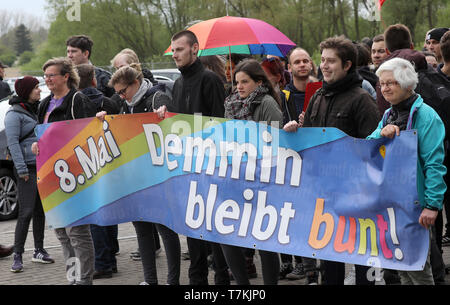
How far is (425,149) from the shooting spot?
4.59 m

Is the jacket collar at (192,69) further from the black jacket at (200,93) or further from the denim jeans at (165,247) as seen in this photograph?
the denim jeans at (165,247)

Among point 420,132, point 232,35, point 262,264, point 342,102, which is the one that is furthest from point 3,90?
point 420,132

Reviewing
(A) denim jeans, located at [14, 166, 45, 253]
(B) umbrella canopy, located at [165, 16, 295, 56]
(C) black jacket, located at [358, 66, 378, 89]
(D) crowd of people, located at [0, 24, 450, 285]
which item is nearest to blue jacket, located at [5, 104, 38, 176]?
(D) crowd of people, located at [0, 24, 450, 285]

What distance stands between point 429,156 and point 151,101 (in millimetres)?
2843

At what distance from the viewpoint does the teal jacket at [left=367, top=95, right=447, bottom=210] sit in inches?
177

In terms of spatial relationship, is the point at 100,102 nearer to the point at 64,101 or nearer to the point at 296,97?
the point at 64,101

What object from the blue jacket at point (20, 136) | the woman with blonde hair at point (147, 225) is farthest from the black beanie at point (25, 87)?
the woman with blonde hair at point (147, 225)

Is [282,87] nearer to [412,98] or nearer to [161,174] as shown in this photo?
[161,174]

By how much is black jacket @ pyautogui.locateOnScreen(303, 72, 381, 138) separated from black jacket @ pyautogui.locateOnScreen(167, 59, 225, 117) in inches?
47.8

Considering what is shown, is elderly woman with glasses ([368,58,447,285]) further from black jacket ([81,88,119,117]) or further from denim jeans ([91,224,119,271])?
denim jeans ([91,224,119,271])

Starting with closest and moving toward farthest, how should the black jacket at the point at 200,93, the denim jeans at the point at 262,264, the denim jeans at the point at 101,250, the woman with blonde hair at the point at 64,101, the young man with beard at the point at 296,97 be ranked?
the denim jeans at the point at 262,264
the black jacket at the point at 200,93
the woman with blonde hair at the point at 64,101
the young man with beard at the point at 296,97
the denim jeans at the point at 101,250

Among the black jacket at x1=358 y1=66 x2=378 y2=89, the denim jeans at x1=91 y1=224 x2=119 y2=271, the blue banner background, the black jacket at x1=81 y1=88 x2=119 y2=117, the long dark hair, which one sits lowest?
the denim jeans at x1=91 y1=224 x2=119 y2=271

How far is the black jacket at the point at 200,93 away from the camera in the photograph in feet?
20.7
